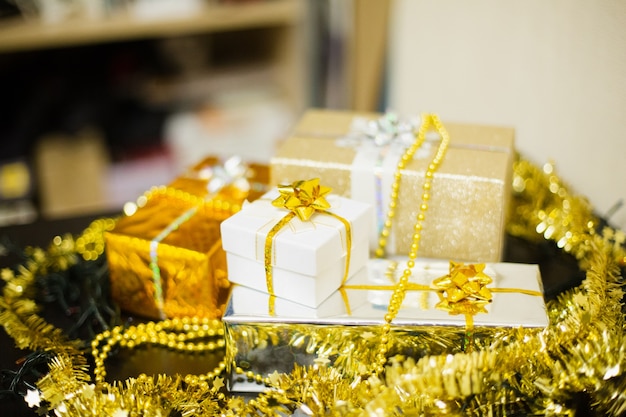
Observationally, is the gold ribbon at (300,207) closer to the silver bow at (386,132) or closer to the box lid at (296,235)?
the box lid at (296,235)

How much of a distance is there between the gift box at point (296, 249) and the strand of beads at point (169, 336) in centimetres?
8

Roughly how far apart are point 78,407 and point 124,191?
4.09ft

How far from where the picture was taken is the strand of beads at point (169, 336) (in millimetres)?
690

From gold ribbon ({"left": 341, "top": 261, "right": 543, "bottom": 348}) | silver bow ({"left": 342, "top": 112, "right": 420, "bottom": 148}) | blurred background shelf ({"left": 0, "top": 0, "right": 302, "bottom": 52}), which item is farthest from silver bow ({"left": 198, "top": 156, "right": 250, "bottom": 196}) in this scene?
blurred background shelf ({"left": 0, "top": 0, "right": 302, "bottom": 52})

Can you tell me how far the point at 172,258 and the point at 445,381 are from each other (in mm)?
323

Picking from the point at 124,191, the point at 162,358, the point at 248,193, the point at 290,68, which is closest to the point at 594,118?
the point at 248,193

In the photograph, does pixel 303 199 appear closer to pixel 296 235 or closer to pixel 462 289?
pixel 296 235

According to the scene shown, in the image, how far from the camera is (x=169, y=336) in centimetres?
70

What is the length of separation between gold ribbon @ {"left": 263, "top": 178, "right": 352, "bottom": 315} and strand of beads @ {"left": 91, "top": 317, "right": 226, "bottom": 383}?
107mm

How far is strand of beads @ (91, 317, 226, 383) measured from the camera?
2.26 ft

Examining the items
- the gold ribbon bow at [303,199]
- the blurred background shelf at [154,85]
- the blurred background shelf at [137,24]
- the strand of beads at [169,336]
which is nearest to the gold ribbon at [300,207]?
the gold ribbon bow at [303,199]

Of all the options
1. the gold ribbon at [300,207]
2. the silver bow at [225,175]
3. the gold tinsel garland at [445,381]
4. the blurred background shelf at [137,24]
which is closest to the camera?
the gold tinsel garland at [445,381]

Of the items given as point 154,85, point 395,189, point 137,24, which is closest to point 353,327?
point 395,189

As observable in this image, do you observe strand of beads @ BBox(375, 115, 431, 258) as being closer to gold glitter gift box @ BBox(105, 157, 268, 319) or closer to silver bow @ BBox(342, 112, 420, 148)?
silver bow @ BBox(342, 112, 420, 148)
